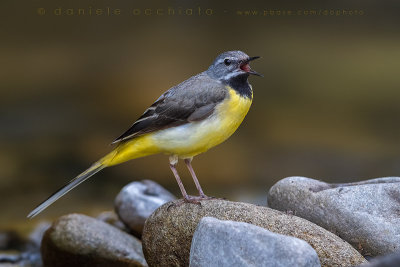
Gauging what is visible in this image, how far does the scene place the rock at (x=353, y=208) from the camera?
651cm

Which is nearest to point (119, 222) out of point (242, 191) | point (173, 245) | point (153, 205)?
point (153, 205)

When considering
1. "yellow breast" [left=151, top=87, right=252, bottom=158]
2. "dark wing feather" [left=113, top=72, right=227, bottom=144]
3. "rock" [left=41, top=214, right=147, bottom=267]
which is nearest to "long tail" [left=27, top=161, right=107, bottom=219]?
"dark wing feather" [left=113, top=72, right=227, bottom=144]

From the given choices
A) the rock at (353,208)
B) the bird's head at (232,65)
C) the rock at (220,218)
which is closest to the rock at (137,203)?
the rock at (220,218)

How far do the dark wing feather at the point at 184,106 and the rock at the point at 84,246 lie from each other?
2091 millimetres

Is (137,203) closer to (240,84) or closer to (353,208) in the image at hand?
(240,84)

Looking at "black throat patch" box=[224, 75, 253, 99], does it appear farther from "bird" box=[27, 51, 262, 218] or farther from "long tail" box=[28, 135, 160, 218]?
"long tail" box=[28, 135, 160, 218]

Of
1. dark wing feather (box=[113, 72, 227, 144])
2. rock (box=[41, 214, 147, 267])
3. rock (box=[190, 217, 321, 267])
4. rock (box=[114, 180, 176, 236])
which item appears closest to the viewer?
rock (box=[190, 217, 321, 267])

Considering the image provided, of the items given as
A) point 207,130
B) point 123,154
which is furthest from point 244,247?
point 123,154

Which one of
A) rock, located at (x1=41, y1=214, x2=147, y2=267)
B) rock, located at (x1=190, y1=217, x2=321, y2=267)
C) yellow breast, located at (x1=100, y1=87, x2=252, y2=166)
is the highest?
yellow breast, located at (x1=100, y1=87, x2=252, y2=166)

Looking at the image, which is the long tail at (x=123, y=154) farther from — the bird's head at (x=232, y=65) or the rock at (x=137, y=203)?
the rock at (x=137, y=203)

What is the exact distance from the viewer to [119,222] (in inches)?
400

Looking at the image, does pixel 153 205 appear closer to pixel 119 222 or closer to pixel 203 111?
pixel 119 222

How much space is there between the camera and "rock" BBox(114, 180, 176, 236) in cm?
934

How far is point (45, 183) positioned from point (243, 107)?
6558 millimetres
